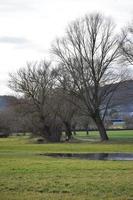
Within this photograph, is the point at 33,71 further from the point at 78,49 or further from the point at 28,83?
the point at 78,49

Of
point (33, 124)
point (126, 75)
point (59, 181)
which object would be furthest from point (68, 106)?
point (59, 181)

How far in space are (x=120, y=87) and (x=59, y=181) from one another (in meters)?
52.8

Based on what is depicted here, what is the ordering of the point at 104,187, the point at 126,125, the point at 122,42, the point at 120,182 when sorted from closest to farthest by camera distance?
the point at 104,187 → the point at 120,182 → the point at 122,42 → the point at 126,125

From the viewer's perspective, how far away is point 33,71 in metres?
75.6

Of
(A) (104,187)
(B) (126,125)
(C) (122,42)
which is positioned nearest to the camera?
(A) (104,187)

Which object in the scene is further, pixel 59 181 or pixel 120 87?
pixel 120 87

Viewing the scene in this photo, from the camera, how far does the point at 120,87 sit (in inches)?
2608

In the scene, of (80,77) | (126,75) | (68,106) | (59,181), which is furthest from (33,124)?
(59,181)

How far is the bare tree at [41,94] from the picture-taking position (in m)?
70.1

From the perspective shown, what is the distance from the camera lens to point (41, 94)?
72.4 meters

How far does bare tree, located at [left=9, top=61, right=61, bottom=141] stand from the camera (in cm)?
7012

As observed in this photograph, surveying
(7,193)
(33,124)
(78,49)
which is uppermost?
(78,49)

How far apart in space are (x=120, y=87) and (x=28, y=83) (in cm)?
1434

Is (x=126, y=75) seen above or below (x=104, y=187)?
above
